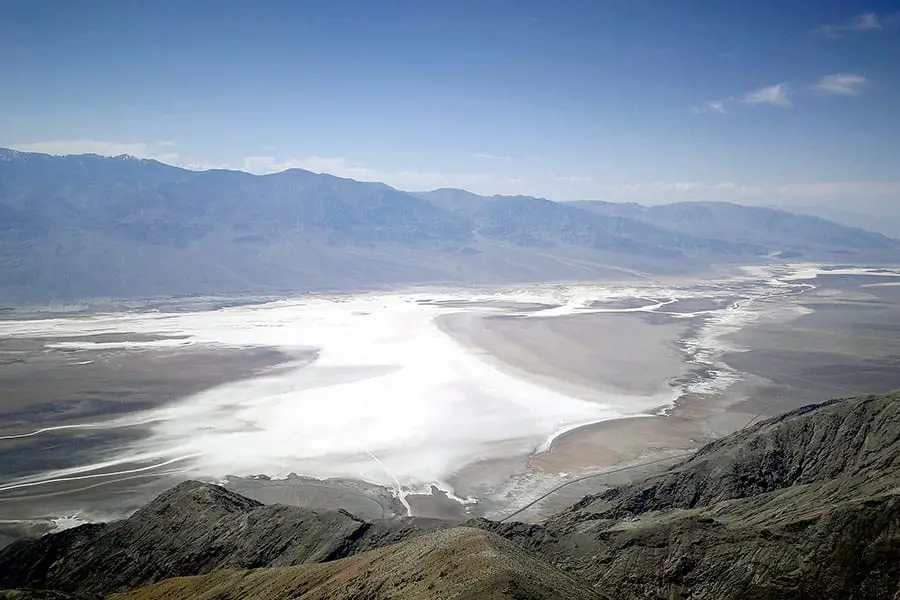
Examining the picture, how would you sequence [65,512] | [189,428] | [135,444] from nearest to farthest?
[65,512] → [135,444] → [189,428]

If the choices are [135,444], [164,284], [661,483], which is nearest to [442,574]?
[661,483]

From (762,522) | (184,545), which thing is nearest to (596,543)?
(762,522)

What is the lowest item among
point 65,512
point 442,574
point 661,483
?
point 65,512

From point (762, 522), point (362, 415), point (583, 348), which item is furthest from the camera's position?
point (583, 348)

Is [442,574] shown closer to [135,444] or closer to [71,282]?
[135,444]

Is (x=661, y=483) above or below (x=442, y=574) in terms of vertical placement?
below

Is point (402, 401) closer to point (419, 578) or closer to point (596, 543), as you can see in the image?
point (596, 543)
